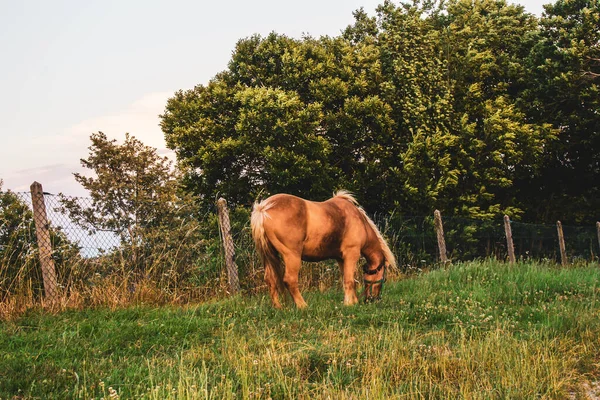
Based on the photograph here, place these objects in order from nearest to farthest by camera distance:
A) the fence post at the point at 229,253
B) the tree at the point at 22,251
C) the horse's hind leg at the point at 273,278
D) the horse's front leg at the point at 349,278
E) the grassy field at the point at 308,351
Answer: the grassy field at the point at 308,351 < the tree at the point at 22,251 < the horse's hind leg at the point at 273,278 < the horse's front leg at the point at 349,278 < the fence post at the point at 229,253

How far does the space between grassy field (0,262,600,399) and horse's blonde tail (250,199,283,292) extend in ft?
1.77

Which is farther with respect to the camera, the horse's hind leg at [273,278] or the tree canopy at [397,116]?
the tree canopy at [397,116]

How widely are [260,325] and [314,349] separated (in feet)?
5.39

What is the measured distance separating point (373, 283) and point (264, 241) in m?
1.95

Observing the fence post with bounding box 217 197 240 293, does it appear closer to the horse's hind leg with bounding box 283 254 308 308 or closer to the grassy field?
the grassy field

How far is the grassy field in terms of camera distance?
4.13 meters

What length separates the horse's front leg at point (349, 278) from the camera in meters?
8.36

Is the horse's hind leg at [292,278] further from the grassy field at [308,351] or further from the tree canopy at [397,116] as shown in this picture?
the tree canopy at [397,116]

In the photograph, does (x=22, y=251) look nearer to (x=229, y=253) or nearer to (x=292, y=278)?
(x=229, y=253)

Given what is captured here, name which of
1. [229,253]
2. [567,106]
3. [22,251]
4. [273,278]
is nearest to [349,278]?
[273,278]

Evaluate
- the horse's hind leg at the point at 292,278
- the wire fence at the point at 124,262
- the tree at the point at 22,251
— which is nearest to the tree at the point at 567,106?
the wire fence at the point at 124,262

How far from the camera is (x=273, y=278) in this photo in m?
8.11

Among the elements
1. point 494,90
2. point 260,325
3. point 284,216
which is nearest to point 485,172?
point 494,90

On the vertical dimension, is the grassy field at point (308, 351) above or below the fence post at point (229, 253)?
below
